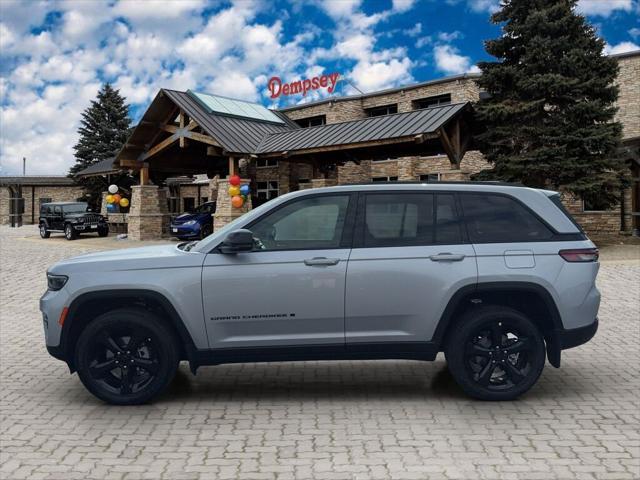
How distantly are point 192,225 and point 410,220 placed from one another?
75.9 ft

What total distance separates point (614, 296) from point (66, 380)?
31.3 ft

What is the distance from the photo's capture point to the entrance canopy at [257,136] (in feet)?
74.1

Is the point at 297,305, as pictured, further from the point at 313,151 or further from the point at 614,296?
the point at 313,151

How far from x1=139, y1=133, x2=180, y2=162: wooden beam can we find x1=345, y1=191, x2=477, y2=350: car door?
23.8 meters

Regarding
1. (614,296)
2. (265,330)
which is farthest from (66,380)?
(614,296)

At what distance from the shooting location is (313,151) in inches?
979

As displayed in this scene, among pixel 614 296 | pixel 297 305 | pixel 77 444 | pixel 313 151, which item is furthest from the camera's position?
pixel 313 151

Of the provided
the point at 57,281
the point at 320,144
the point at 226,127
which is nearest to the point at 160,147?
the point at 226,127

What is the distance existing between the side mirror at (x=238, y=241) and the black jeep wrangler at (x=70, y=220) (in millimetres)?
28058

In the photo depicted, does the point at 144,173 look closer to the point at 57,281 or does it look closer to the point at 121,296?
the point at 57,281

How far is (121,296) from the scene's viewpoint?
5387mm

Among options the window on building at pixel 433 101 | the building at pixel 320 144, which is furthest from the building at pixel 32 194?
the window on building at pixel 433 101

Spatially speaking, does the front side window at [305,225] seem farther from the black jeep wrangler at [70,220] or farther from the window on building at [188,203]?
the window on building at [188,203]

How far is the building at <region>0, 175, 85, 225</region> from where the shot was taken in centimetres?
5556
